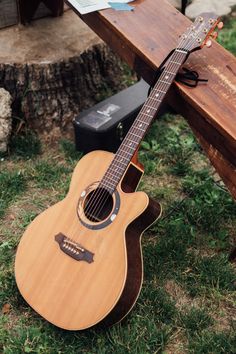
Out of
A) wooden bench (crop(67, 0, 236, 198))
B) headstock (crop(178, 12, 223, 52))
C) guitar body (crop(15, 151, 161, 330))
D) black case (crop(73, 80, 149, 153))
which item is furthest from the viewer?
black case (crop(73, 80, 149, 153))

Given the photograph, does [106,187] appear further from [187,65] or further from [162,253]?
[187,65]

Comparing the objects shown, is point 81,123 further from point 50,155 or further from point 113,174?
point 113,174

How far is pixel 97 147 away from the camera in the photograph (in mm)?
3006

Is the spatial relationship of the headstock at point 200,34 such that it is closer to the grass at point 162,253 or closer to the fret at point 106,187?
the fret at point 106,187

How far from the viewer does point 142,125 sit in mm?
2240

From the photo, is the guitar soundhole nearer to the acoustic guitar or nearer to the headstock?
the acoustic guitar

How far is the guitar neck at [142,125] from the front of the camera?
216 cm

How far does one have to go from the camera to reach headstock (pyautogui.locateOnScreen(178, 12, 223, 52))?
229 centimetres

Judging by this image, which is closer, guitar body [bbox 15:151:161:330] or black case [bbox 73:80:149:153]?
guitar body [bbox 15:151:161:330]

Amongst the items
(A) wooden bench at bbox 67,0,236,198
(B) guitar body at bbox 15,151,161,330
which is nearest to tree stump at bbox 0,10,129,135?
(A) wooden bench at bbox 67,0,236,198

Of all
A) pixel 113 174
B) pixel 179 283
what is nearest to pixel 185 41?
pixel 113 174

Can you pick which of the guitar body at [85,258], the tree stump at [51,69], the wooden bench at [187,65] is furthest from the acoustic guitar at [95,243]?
the tree stump at [51,69]

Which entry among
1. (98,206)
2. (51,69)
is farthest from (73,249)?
(51,69)

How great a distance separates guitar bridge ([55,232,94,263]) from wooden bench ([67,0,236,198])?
72 centimetres
